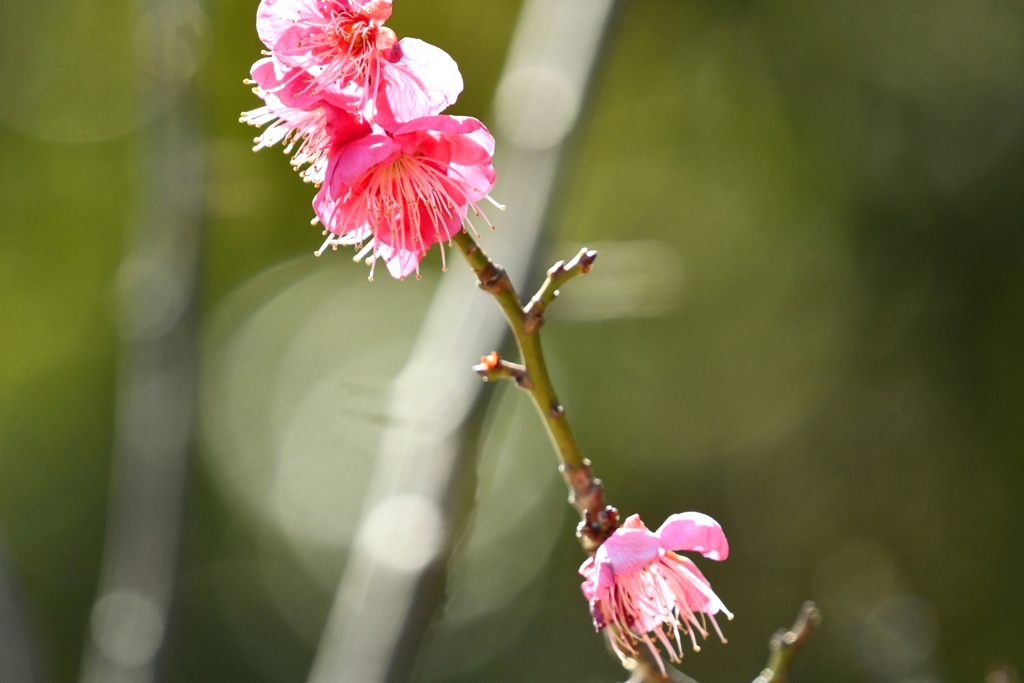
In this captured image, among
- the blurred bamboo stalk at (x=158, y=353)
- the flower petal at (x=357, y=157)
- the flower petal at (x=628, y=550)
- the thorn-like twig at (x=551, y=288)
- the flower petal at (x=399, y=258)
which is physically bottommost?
the blurred bamboo stalk at (x=158, y=353)

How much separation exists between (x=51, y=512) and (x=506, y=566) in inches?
94.4

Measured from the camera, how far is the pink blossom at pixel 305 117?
746mm

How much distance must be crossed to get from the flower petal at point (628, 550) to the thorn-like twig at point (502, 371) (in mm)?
149

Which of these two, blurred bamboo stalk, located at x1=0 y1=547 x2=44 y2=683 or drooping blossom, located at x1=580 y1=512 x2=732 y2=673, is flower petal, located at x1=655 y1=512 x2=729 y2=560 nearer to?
drooping blossom, located at x1=580 y1=512 x2=732 y2=673

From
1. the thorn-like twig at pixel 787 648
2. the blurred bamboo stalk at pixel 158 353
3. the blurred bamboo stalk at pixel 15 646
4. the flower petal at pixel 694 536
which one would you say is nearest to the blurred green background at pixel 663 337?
the blurred bamboo stalk at pixel 158 353

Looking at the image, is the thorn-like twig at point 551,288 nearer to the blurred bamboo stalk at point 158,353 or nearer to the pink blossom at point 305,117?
the pink blossom at point 305,117

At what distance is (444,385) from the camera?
1938 millimetres

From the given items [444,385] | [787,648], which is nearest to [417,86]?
[787,648]

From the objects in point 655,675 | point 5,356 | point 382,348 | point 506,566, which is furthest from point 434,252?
point 655,675

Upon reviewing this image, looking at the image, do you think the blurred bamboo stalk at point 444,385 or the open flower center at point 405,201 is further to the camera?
the blurred bamboo stalk at point 444,385

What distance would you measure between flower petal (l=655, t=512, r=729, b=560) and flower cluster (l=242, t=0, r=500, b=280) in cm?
33

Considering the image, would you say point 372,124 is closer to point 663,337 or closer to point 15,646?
point 15,646

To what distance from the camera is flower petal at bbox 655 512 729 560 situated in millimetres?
766

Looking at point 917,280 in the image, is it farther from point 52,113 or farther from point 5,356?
point 5,356
